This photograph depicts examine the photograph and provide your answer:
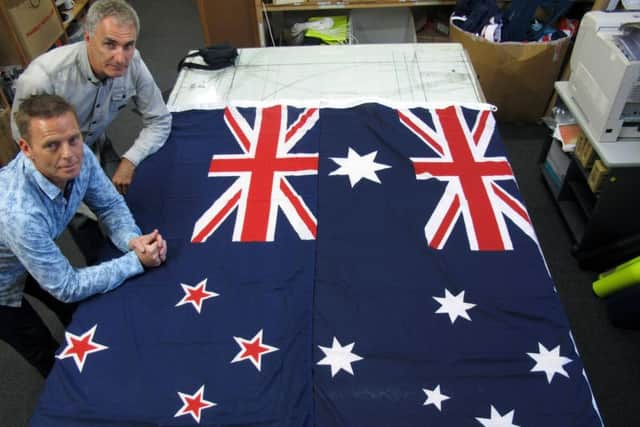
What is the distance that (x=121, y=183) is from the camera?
1.93 m

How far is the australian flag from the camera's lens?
1.26 metres

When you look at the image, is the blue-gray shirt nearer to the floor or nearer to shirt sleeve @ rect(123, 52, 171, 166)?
shirt sleeve @ rect(123, 52, 171, 166)

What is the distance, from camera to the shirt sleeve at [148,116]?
6.45ft

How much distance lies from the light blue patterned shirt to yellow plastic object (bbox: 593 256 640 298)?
1961 millimetres

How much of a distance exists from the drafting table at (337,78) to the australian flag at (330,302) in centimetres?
31

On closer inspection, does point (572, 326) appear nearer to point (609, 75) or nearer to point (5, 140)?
point (609, 75)

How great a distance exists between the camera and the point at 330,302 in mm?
1484

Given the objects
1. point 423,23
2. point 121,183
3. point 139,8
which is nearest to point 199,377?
point 121,183

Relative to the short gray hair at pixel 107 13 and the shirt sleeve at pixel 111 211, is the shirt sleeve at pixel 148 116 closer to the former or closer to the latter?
the short gray hair at pixel 107 13

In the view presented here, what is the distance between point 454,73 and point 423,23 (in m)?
1.22

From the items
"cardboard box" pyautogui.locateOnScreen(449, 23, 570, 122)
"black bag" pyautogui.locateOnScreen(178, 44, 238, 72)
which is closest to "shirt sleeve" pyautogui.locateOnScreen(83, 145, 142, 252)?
"black bag" pyautogui.locateOnScreen(178, 44, 238, 72)

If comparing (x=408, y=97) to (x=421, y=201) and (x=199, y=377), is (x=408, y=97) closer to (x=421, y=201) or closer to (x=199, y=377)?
(x=421, y=201)

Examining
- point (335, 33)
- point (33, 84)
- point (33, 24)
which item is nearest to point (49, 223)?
point (33, 84)

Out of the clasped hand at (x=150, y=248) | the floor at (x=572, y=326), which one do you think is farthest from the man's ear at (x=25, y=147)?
the floor at (x=572, y=326)
